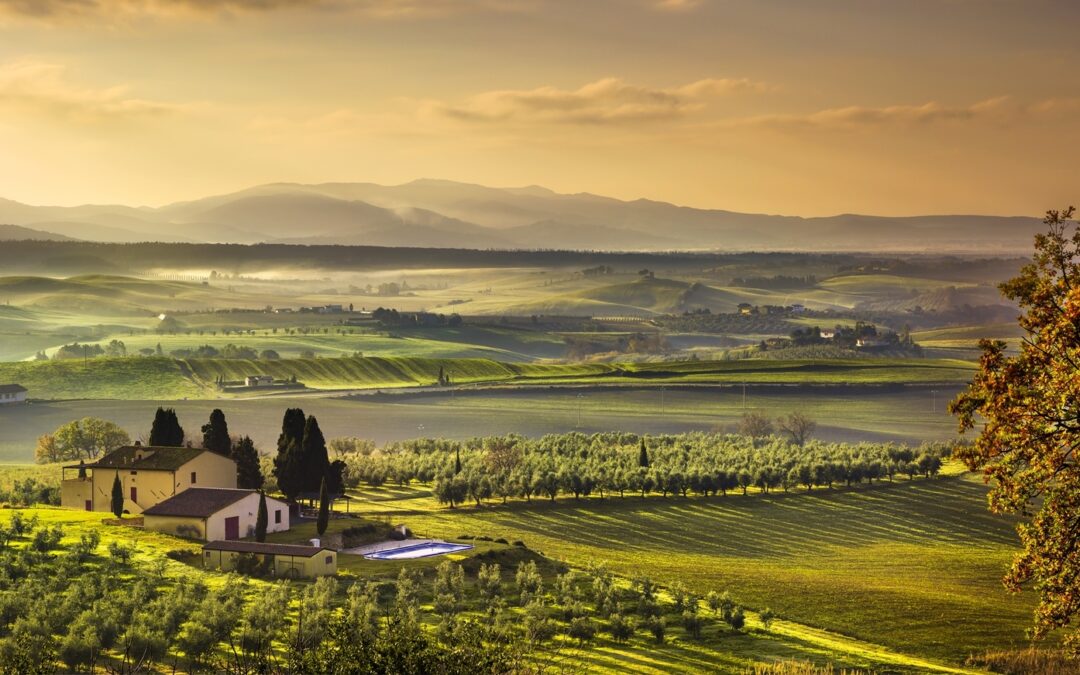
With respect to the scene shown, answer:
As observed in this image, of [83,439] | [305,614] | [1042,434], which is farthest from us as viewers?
[83,439]

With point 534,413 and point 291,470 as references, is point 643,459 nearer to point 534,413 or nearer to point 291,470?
point 291,470

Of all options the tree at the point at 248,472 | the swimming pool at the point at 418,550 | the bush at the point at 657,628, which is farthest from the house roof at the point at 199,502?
the bush at the point at 657,628

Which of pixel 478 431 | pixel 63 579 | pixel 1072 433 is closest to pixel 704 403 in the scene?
pixel 478 431

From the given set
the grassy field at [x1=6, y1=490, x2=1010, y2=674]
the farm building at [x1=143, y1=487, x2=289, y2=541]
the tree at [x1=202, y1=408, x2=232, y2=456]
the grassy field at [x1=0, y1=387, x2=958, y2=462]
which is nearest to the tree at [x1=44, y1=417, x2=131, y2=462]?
the grassy field at [x1=0, y1=387, x2=958, y2=462]

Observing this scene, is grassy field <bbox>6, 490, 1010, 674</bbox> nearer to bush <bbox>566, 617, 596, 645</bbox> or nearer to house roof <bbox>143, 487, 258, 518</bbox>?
bush <bbox>566, 617, 596, 645</bbox>

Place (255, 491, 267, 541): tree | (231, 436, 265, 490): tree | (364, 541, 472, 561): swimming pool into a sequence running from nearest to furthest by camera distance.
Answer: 1. (364, 541, 472, 561): swimming pool
2. (255, 491, 267, 541): tree
3. (231, 436, 265, 490): tree

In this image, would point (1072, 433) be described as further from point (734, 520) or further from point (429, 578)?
point (734, 520)

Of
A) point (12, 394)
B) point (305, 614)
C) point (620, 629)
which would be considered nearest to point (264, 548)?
point (305, 614)
